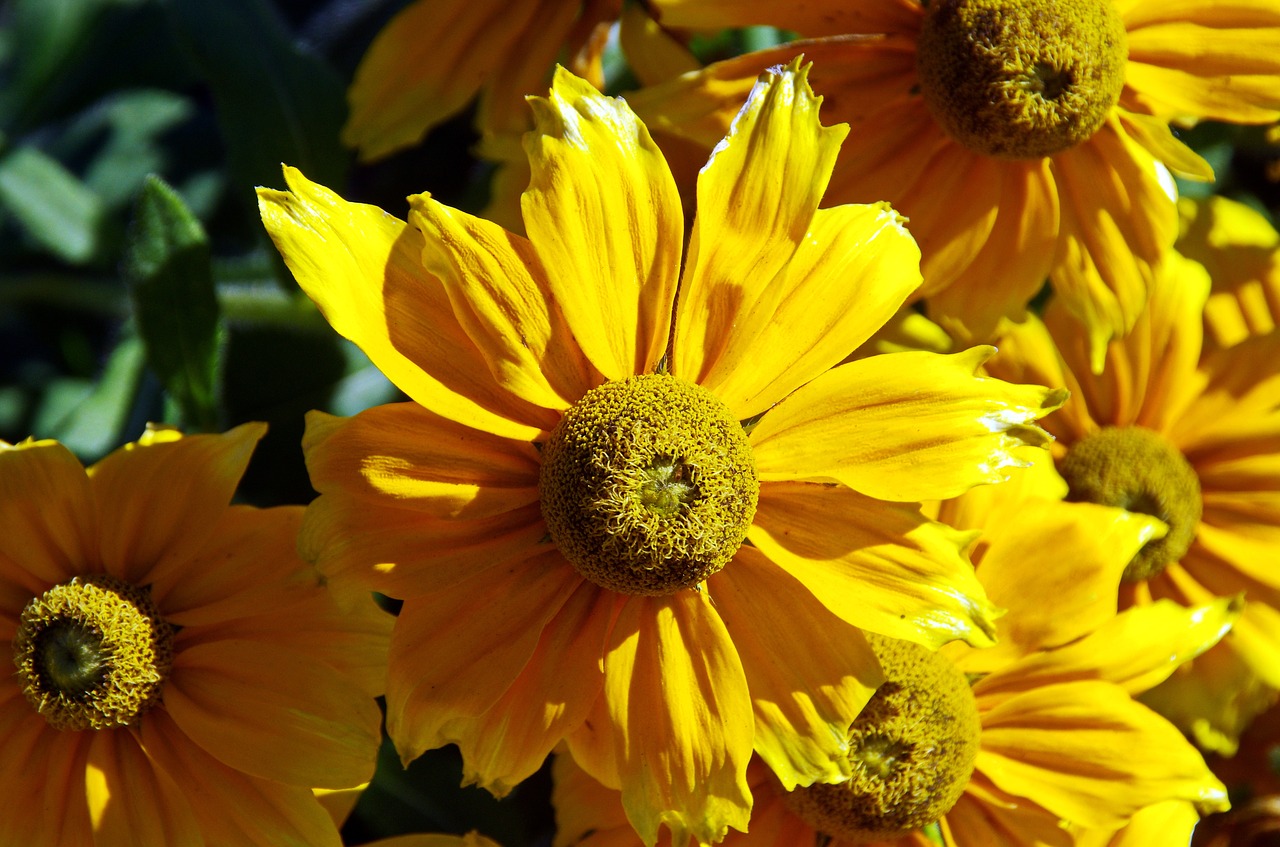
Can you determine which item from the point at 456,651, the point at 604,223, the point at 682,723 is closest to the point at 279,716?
the point at 456,651

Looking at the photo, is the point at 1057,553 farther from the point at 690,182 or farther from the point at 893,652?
the point at 690,182

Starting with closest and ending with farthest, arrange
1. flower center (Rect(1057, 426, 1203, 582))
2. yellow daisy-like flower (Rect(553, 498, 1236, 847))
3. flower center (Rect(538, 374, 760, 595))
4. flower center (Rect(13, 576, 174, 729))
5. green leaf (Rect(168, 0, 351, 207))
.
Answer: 1. flower center (Rect(538, 374, 760, 595))
2. flower center (Rect(13, 576, 174, 729))
3. yellow daisy-like flower (Rect(553, 498, 1236, 847))
4. flower center (Rect(1057, 426, 1203, 582))
5. green leaf (Rect(168, 0, 351, 207))

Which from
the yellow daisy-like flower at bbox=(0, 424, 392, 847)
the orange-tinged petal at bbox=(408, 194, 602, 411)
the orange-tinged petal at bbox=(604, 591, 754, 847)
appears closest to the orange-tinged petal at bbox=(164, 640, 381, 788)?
the yellow daisy-like flower at bbox=(0, 424, 392, 847)

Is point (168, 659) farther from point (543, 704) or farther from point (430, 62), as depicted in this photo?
point (430, 62)

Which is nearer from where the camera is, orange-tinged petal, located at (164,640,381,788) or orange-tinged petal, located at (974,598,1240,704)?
orange-tinged petal, located at (164,640,381,788)

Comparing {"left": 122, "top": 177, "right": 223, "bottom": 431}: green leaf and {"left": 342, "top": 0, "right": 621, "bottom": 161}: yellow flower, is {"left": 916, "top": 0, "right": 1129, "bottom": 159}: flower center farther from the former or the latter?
{"left": 122, "top": 177, "right": 223, "bottom": 431}: green leaf

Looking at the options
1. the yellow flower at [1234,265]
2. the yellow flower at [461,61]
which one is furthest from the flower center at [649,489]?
the yellow flower at [1234,265]
